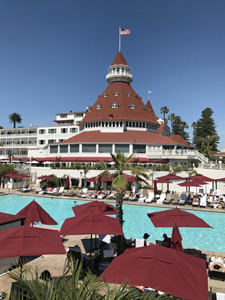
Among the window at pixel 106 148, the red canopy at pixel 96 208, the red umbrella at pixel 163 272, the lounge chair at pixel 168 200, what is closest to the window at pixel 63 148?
the window at pixel 106 148

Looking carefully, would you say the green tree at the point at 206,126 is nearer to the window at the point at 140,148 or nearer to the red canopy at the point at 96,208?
the window at the point at 140,148

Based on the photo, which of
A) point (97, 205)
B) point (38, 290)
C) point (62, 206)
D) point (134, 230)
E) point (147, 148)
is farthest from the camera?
point (147, 148)

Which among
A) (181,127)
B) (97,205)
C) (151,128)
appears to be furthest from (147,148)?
(181,127)

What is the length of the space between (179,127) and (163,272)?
320 feet

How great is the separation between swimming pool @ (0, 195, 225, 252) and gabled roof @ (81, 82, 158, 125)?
1137 inches

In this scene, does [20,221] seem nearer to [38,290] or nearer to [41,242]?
[41,242]

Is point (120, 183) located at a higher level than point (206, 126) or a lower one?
lower

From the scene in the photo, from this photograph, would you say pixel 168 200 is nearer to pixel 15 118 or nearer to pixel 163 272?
pixel 163 272

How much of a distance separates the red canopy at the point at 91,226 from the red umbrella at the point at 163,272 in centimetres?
316

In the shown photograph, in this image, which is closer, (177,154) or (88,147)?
(177,154)

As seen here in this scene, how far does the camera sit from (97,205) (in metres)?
11.5

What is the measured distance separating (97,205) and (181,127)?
9116 cm

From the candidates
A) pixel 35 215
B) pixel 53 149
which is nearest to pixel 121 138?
pixel 53 149

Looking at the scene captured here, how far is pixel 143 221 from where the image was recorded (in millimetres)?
20188
